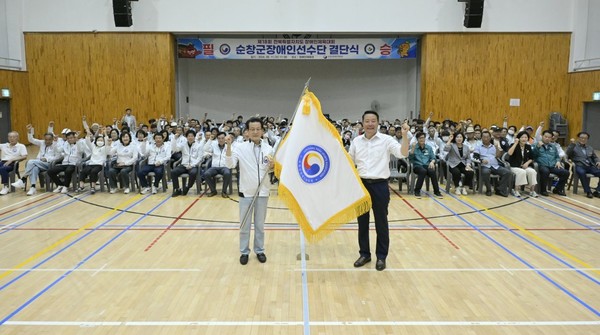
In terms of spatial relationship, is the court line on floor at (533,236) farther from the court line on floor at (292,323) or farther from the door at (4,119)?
the door at (4,119)

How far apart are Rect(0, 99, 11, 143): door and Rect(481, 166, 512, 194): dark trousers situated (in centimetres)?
1683

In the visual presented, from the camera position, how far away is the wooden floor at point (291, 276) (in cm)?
414

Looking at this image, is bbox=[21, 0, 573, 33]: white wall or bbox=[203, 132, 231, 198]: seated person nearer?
bbox=[203, 132, 231, 198]: seated person

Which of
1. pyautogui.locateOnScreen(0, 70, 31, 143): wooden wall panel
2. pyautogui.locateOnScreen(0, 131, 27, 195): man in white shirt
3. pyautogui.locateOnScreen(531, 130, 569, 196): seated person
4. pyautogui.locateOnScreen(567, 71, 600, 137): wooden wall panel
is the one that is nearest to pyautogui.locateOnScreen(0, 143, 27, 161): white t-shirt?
pyautogui.locateOnScreen(0, 131, 27, 195): man in white shirt

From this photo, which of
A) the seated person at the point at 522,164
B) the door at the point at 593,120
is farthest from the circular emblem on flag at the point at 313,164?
the door at the point at 593,120

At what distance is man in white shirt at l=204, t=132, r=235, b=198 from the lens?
9.91 meters

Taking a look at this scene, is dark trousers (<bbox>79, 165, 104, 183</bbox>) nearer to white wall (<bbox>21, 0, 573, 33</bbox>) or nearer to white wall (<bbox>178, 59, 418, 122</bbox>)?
white wall (<bbox>21, 0, 573, 33</bbox>)

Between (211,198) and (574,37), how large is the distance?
51.6ft

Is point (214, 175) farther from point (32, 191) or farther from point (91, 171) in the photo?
point (32, 191)

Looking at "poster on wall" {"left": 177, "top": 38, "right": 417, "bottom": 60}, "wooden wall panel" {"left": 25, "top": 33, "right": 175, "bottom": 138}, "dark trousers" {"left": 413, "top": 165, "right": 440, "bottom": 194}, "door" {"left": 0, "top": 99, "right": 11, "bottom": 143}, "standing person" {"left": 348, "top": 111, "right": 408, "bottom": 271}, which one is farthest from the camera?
"poster on wall" {"left": 177, "top": 38, "right": 417, "bottom": 60}

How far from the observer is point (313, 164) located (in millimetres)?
5355

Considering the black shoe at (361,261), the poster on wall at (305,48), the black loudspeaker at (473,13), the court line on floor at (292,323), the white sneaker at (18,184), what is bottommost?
the court line on floor at (292,323)

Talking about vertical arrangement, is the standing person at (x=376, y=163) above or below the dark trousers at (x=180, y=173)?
above

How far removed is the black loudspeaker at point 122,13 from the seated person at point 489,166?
43.6 feet
